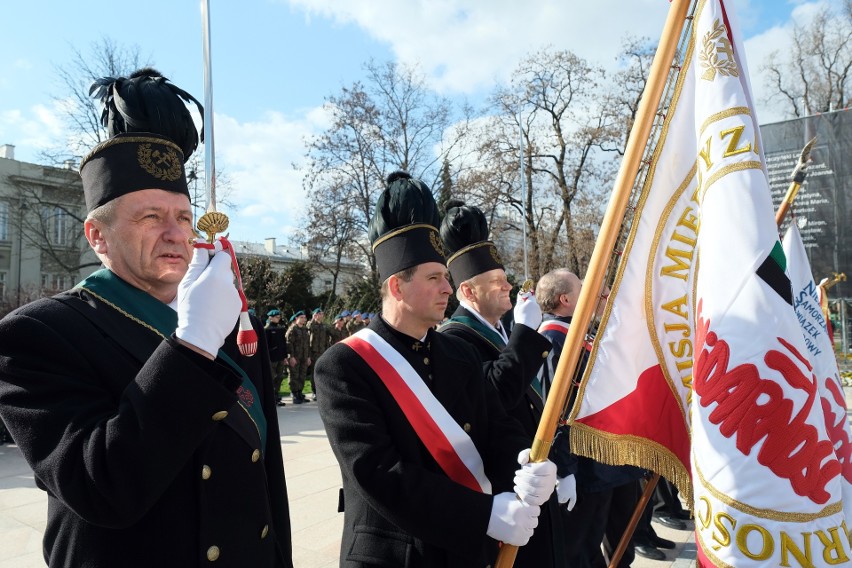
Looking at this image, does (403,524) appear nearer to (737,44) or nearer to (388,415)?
(388,415)

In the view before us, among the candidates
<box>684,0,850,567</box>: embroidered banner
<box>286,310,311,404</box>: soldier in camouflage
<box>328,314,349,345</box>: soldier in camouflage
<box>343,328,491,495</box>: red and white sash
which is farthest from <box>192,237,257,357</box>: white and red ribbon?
<box>328,314,349,345</box>: soldier in camouflage

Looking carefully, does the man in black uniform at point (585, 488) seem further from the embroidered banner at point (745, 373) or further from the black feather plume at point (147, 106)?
the black feather plume at point (147, 106)

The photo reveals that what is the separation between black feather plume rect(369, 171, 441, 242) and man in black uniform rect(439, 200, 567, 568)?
978mm

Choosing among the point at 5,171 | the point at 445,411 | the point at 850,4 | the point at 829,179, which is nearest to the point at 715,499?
the point at 445,411

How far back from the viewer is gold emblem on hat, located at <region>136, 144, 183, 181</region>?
186cm

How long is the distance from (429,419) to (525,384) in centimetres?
109

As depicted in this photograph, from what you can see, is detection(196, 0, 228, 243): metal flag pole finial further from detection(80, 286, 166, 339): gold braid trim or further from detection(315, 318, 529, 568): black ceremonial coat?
detection(315, 318, 529, 568): black ceremonial coat

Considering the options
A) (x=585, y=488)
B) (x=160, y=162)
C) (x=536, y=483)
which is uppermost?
(x=160, y=162)

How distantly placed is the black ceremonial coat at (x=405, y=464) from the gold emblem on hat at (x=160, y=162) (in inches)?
38.1

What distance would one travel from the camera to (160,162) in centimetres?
190

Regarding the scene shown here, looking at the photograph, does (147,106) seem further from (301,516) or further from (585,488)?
(301,516)

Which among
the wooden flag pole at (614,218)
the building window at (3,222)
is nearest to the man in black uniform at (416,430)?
the wooden flag pole at (614,218)

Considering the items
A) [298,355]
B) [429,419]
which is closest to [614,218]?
[429,419]

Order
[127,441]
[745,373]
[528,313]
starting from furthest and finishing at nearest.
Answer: [528,313] < [745,373] < [127,441]
